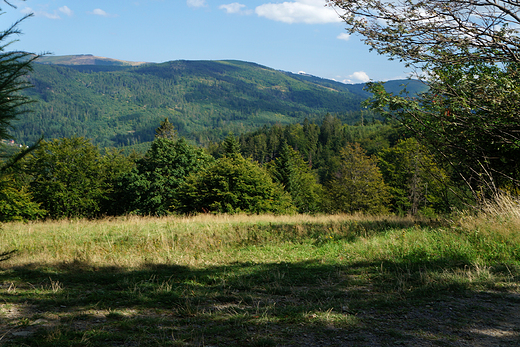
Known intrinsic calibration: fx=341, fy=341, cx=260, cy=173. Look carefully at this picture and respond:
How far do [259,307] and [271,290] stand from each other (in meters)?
0.85

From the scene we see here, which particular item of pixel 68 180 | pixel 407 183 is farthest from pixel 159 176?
pixel 407 183

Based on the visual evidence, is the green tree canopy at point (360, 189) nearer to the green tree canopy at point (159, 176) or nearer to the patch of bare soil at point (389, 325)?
the green tree canopy at point (159, 176)

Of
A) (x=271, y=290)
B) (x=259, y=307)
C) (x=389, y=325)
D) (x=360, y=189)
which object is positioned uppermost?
(x=389, y=325)

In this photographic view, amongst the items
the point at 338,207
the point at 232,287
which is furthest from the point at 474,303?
the point at 338,207

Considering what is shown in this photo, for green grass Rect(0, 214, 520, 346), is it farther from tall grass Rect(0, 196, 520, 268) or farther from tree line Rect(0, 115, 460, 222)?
tree line Rect(0, 115, 460, 222)

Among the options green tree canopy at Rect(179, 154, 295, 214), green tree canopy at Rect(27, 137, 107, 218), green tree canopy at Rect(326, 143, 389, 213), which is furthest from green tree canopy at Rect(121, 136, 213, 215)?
green tree canopy at Rect(326, 143, 389, 213)

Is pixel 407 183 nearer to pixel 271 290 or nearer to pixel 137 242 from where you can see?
pixel 137 242

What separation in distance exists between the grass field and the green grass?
0.8 inches

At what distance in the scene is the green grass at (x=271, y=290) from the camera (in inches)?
134

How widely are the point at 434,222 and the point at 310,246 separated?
180 inches

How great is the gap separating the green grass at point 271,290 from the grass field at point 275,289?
2 centimetres

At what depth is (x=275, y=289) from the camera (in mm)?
5094

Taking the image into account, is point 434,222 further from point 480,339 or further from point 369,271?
point 480,339

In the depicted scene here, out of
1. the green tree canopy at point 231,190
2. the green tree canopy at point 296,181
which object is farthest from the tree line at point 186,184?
the green tree canopy at point 296,181
